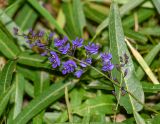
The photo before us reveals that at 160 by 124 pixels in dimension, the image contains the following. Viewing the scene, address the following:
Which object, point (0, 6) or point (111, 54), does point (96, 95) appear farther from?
point (0, 6)

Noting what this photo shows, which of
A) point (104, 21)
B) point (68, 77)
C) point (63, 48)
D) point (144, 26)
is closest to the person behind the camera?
point (63, 48)

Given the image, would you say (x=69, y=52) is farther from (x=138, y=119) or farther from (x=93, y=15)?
(x=93, y=15)

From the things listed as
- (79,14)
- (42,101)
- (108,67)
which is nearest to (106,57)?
(108,67)

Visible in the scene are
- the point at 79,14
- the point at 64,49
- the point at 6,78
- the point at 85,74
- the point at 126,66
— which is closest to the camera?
the point at 64,49

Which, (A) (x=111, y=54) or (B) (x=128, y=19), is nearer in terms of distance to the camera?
(A) (x=111, y=54)

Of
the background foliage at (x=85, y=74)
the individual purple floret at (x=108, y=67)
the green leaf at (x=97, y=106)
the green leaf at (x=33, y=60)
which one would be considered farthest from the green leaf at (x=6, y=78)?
the individual purple floret at (x=108, y=67)

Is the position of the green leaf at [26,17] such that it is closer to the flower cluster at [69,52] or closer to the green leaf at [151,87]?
the flower cluster at [69,52]

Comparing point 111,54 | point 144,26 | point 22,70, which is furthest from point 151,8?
point 22,70

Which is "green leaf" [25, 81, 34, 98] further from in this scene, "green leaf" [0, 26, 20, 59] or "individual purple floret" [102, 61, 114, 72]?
"individual purple floret" [102, 61, 114, 72]
